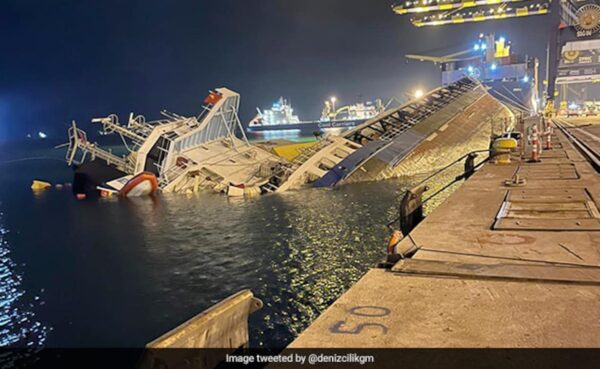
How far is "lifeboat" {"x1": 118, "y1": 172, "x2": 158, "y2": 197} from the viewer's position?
32.5m

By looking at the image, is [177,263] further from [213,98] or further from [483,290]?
[213,98]

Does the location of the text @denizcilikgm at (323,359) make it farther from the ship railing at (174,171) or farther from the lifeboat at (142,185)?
the lifeboat at (142,185)

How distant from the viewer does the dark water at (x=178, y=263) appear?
10375 millimetres

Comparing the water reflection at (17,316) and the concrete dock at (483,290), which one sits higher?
the concrete dock at (483,290)

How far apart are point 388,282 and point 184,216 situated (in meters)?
20.4

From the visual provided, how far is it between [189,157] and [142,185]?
171 inches

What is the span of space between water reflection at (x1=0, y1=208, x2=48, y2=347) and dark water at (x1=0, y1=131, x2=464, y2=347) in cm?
4

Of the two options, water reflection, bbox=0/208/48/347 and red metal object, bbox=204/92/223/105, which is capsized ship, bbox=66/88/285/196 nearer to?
red metal object, bbox=204/92/223/105

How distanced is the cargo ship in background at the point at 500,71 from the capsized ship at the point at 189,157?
58549mm

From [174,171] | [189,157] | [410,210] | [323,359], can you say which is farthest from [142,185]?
[323,359]

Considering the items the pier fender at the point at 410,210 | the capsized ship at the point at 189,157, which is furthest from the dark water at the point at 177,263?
the capsized ship at the point at 189,157

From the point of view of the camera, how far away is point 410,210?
10.8m

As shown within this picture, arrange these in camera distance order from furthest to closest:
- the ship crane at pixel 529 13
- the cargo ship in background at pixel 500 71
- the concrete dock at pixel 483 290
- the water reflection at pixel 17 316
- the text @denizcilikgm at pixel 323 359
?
the cargo ship in background at pixel 500 71, the ship crane at pixel 529 13, the water reflection at pixel 17 316, the concrete dock at pixel 483 290, the text @denizcilikgm at pixel 323 359

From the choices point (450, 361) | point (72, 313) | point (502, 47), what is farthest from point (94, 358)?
point (502, 47)
